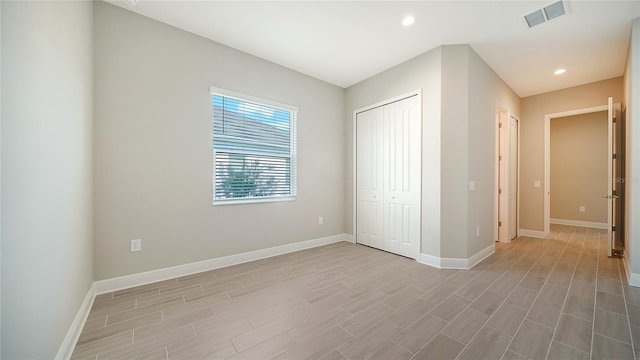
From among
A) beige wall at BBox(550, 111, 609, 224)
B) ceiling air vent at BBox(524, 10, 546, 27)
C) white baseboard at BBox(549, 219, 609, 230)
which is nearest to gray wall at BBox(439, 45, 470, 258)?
ceiling air vent at BBox(524, 10, 546, 27)

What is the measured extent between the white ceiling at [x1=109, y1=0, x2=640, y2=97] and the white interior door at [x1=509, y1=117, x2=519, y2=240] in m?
1.18

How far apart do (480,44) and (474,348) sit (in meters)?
3.46

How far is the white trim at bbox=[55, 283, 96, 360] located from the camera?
1432 millimetres

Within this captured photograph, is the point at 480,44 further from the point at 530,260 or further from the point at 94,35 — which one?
the point at 94,35

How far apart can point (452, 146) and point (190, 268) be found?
3707mm

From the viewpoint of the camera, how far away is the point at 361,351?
153 cm

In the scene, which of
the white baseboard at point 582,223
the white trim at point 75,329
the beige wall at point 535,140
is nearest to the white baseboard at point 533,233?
the beige wall at point 535,140

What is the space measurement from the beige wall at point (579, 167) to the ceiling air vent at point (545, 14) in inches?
191

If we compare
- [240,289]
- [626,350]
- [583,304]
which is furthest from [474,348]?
[240,289]

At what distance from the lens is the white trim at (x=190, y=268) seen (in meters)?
2.36

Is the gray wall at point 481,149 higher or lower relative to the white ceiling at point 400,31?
lower

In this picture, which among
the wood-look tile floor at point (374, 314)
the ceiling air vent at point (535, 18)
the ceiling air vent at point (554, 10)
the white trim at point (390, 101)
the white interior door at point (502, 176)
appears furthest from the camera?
the white interior door at point (502, 176)

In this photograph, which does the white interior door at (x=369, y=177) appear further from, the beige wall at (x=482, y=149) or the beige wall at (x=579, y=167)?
the beige wall at (x=579, y=167)

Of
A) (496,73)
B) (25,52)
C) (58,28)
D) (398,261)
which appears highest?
(496,73)
